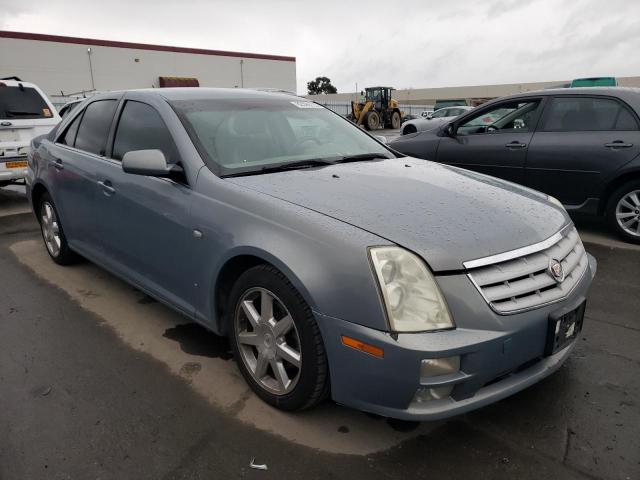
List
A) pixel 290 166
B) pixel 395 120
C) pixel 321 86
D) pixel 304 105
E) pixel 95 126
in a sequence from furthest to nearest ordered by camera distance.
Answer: pixel 321 86
pixel 395 120
pixel 95 126
pixel 304 105
pixel 290 166

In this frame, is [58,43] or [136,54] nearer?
[58,43]

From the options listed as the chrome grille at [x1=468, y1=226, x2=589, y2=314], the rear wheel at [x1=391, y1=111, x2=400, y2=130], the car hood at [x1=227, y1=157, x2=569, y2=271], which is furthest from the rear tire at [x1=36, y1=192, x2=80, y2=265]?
the rear wheel at [x1=391, y1=111, x2=400, y2=130]

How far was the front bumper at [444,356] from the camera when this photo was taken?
1.99 metres

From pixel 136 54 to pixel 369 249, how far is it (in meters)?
38.8

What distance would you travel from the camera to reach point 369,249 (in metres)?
2.09

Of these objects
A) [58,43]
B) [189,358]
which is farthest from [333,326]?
[58,43]

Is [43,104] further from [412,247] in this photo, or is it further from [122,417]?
[412,247]

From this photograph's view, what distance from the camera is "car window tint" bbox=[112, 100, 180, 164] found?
10.2 ft

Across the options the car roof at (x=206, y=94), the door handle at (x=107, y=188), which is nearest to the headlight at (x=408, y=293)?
the car roof at (x=206, y=94)

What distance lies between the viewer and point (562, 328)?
230 centimetres

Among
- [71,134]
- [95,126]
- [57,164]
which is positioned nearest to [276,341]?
[95,126]

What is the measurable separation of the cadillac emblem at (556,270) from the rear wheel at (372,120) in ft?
85.3

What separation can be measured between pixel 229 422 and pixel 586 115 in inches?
198

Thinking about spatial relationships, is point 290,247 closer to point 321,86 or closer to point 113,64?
point 113,64
